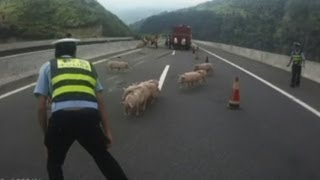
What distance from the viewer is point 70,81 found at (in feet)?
19.0

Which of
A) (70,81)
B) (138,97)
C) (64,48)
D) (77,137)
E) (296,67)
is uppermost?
(64,48)

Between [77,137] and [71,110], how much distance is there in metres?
0.28

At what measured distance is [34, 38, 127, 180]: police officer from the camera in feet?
18.9

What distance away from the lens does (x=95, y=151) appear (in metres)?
5.93

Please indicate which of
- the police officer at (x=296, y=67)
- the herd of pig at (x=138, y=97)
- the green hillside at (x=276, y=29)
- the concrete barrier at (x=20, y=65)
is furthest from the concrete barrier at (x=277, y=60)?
the green hillside at (x=276, y=29)

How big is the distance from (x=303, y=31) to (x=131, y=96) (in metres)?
93.6

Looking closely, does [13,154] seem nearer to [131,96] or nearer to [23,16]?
[131,96]

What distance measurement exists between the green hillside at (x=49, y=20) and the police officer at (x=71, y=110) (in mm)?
51441

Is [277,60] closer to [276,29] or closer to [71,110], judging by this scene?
[71,110]

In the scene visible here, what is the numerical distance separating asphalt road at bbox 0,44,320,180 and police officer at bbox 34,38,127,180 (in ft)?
5.84

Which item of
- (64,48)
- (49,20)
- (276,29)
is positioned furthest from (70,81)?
(276,29)

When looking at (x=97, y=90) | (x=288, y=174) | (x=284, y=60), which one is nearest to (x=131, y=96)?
(x=288, y=174)

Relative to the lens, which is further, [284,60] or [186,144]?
[284,60]

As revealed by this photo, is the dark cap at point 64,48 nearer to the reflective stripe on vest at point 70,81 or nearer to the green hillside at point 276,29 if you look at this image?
the reflective stripe on vest at point 70,81
